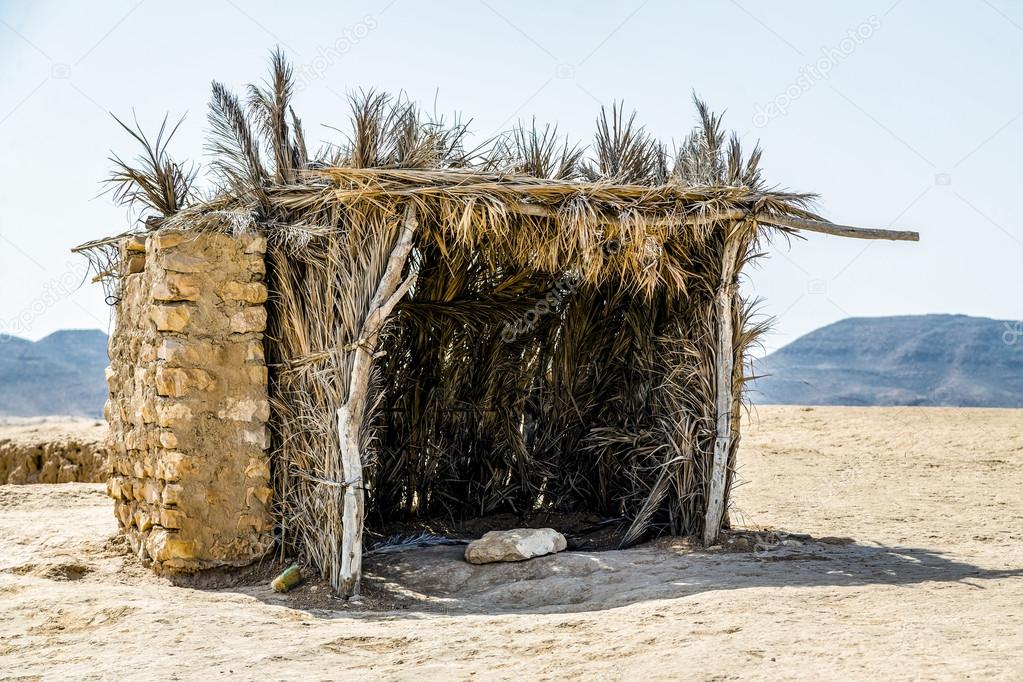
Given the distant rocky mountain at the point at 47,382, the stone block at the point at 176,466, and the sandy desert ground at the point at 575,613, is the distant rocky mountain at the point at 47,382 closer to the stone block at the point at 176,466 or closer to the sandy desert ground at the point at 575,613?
the sandy desert ground at the point at 575,613

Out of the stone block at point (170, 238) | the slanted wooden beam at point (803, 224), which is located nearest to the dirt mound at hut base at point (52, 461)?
the stone block at point (170, 238)

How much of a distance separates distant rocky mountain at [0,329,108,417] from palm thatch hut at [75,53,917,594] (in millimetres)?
39557

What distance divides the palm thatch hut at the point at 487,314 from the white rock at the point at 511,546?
3.01ft

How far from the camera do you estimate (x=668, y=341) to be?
25.6 feet

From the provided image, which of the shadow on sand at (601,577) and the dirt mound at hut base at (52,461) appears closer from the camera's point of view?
the shadow on sand at (601,577)

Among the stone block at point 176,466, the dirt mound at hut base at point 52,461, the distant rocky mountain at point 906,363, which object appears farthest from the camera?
the distant rocky mountain at point 906,363

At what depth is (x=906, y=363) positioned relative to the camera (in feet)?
157

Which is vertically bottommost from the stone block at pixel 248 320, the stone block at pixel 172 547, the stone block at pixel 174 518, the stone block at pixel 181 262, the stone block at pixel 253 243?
the stone block at pixel 172 547

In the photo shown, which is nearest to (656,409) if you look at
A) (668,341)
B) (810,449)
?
(668,341)

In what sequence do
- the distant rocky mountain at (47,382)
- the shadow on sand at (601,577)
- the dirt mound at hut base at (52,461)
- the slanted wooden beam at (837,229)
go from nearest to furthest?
the shadow on sand at (601,577) → the slanted wooden beam at (837,229) → the dirt mound at hut base at (52,461) → the distant rocky mountain at (47,382)

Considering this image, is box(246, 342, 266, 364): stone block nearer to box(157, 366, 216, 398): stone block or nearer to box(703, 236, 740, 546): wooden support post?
box(157, 366, 216, 398): stone block

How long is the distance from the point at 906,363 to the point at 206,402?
153ft

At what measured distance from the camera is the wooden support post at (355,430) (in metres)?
6.16

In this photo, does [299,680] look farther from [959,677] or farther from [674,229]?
[674,229]
